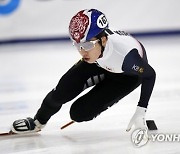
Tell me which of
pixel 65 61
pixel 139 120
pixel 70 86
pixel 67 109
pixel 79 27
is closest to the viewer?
pixel 79 27

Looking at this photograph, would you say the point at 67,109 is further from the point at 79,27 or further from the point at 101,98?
the point at 79,27

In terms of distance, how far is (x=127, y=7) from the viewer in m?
6.96

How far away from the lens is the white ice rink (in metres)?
2.37

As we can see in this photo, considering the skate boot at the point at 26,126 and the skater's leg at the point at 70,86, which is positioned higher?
the skater's leg at the point at 70,86

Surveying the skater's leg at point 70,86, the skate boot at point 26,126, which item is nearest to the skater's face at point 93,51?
the skater's leg at point 70,86

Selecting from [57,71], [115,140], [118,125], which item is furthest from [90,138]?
[57,71]

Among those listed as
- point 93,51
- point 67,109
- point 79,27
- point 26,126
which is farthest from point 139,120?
point 67,109

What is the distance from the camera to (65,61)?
552 centimetres

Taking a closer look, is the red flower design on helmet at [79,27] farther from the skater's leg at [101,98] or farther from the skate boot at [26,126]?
the skate boot at [26,126]

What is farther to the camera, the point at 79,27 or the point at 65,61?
the point at 65,61

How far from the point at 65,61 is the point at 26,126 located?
9.24ft

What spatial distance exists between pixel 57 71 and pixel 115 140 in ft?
8.30

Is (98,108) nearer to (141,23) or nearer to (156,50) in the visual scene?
(156,50)

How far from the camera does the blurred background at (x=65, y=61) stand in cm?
265
